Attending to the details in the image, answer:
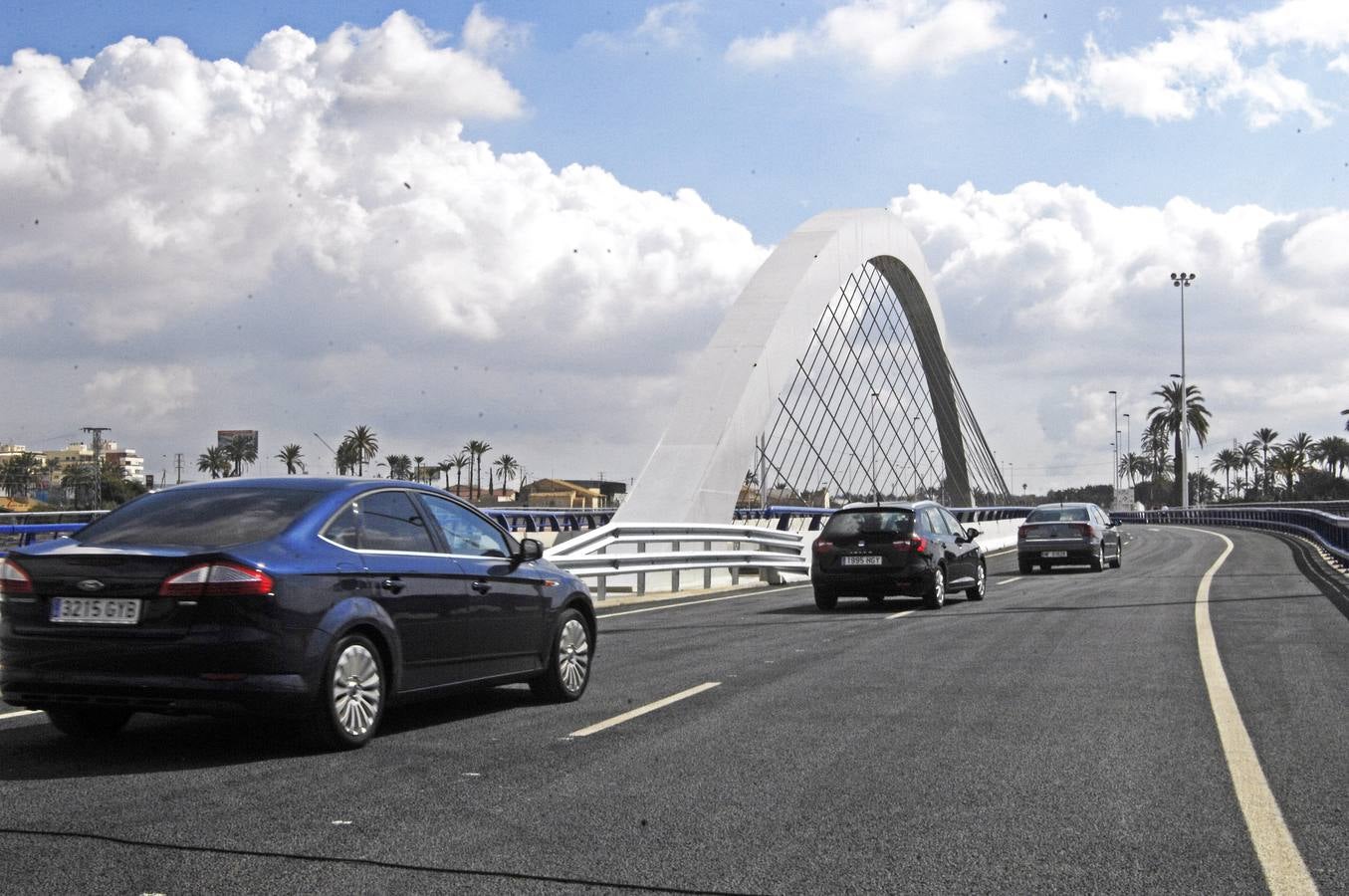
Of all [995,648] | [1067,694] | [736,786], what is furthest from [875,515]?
[736,786]

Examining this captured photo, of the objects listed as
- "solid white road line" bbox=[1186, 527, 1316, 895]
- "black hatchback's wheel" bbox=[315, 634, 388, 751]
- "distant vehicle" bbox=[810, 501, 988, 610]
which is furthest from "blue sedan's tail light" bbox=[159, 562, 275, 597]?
"distant vehicle" bbox=[810, 501, 988, 610]

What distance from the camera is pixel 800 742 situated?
7191 mm

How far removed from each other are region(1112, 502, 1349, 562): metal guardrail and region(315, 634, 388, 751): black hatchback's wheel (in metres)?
22.4

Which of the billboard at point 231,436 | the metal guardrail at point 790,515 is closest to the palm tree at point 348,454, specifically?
the billboard at point 231,436

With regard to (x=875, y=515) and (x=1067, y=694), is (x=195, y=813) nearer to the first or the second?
(x=1067, y=694)

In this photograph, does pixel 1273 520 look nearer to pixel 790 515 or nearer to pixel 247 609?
pixel 790 515

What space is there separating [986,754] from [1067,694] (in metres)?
2.46

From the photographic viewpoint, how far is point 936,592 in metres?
18.2

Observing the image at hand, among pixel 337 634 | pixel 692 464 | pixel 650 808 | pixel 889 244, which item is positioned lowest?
pixel 650 808

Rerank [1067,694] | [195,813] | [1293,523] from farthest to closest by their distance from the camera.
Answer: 1. [1293,523]
2. [1067,694]
3. [195,813]

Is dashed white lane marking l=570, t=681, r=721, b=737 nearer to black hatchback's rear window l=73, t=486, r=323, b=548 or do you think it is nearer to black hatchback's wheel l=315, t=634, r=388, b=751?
black hatchback's wheel l=315, t=634, r=388, b=751

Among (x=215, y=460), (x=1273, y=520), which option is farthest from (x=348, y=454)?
(x=1273, y=520)

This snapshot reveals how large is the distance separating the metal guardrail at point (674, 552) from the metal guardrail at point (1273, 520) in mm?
10371

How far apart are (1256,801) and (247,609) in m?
4.59
